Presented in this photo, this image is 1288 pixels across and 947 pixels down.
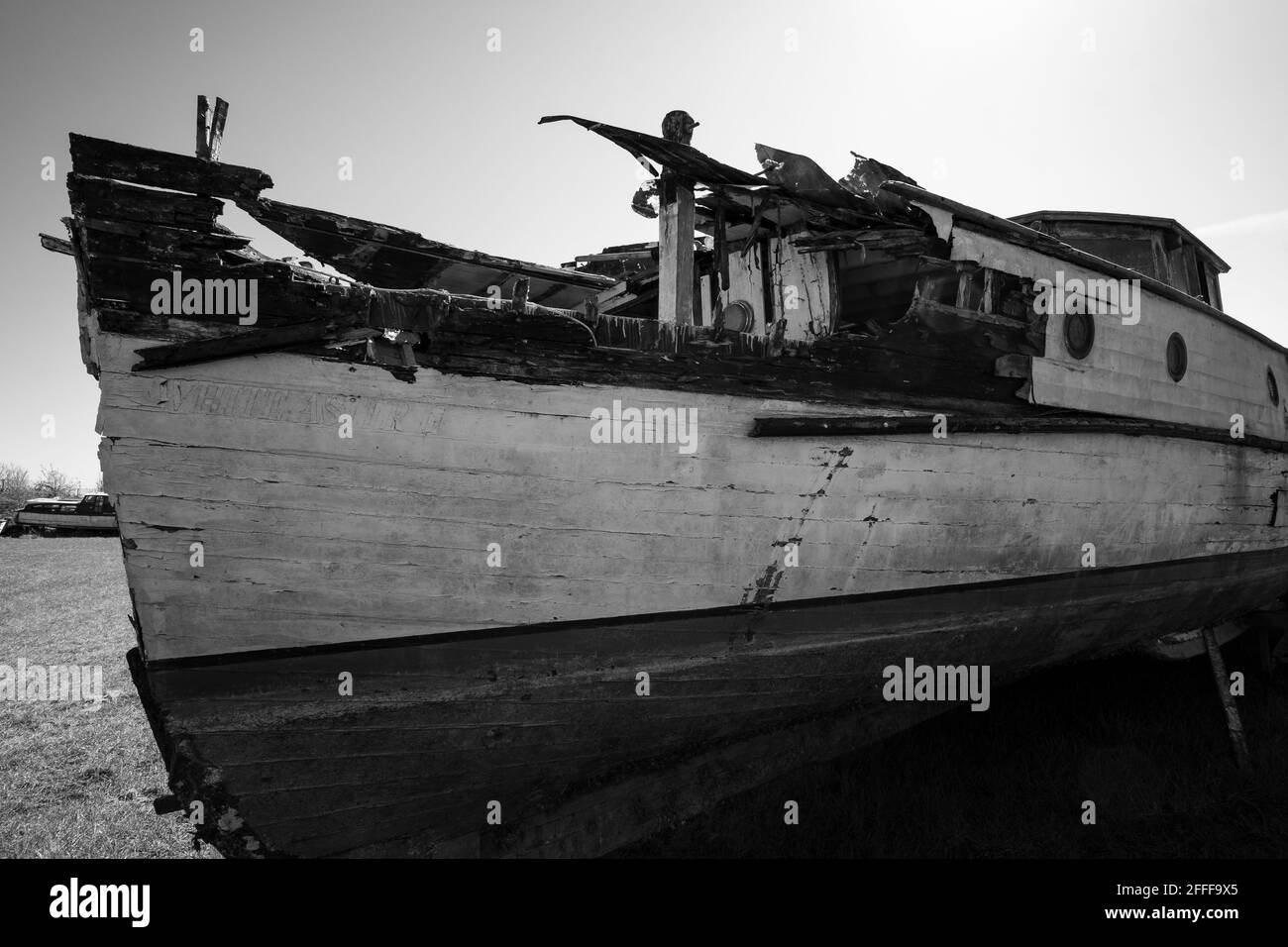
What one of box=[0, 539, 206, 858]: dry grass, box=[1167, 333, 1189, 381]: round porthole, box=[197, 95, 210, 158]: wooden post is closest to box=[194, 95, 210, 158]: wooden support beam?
box=[197, 95, 210, 158]: wooden post

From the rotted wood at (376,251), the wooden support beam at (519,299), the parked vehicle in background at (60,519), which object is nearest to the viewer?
the wooden support beam at (519,299)

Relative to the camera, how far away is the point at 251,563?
266 cm

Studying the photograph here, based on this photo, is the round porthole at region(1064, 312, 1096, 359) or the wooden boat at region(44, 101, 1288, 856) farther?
the round porthole at region(1064, 312, 1096, 359)

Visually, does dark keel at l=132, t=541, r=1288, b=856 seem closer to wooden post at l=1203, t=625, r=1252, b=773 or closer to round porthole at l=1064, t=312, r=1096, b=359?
round porthole at l=1064, t=312, r=1096, b=359

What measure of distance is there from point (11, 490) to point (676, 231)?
58.2 m

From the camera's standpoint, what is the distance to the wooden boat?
2.61m

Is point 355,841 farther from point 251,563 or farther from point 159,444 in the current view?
point 159,444

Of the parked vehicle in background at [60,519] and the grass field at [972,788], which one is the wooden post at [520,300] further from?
the parked vehicle in background at [60,519]

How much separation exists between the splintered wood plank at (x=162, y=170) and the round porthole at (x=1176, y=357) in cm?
595

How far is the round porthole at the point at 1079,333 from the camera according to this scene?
4699 mm

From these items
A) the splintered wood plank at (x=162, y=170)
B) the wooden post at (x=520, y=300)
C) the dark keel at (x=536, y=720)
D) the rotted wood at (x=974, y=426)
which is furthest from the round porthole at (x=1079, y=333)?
the splintered wood plank at (x=162, y=170)

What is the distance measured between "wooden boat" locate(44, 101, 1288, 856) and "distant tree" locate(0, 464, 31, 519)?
37750 millimetres
